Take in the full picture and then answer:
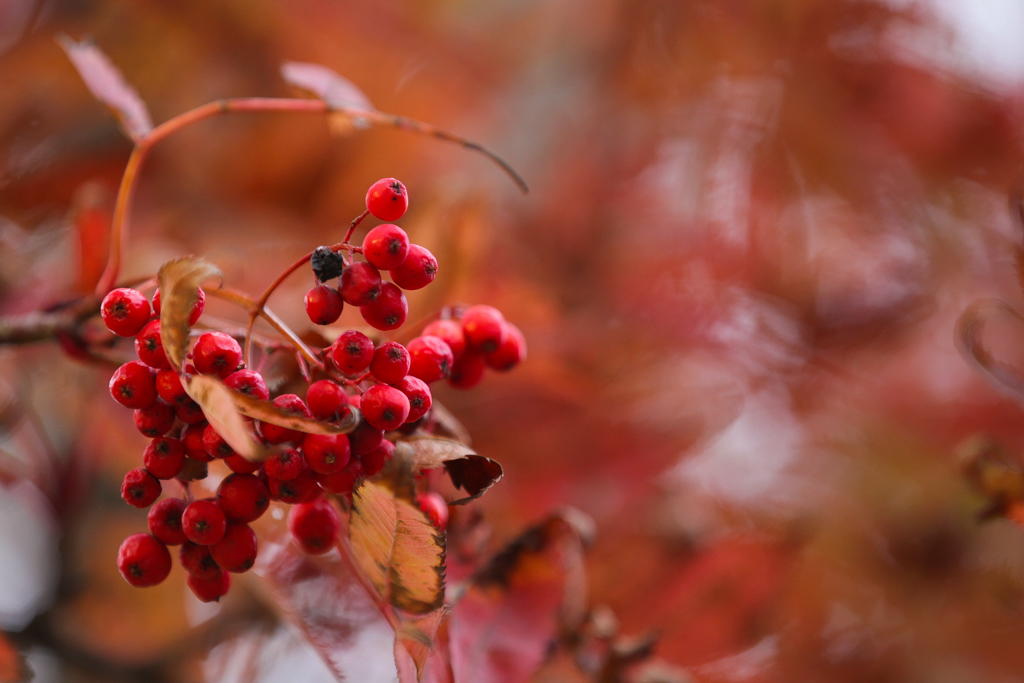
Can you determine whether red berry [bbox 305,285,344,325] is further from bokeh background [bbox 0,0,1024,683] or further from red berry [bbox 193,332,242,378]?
bokeh background [bbox 0,0,1024,683]

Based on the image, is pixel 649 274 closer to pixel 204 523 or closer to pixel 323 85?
pixel 323 85

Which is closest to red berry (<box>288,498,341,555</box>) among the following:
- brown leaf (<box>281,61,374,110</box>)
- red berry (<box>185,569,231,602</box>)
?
red berry (<box>185,569,231,602</box>)

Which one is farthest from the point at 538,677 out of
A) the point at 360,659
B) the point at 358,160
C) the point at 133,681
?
the point at 358,160

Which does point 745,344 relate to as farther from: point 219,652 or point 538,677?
point 219,652

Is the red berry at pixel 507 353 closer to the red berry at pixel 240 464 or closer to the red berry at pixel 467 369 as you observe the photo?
the red berry at pixel 467 369

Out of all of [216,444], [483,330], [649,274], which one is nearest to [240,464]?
[216,444]
